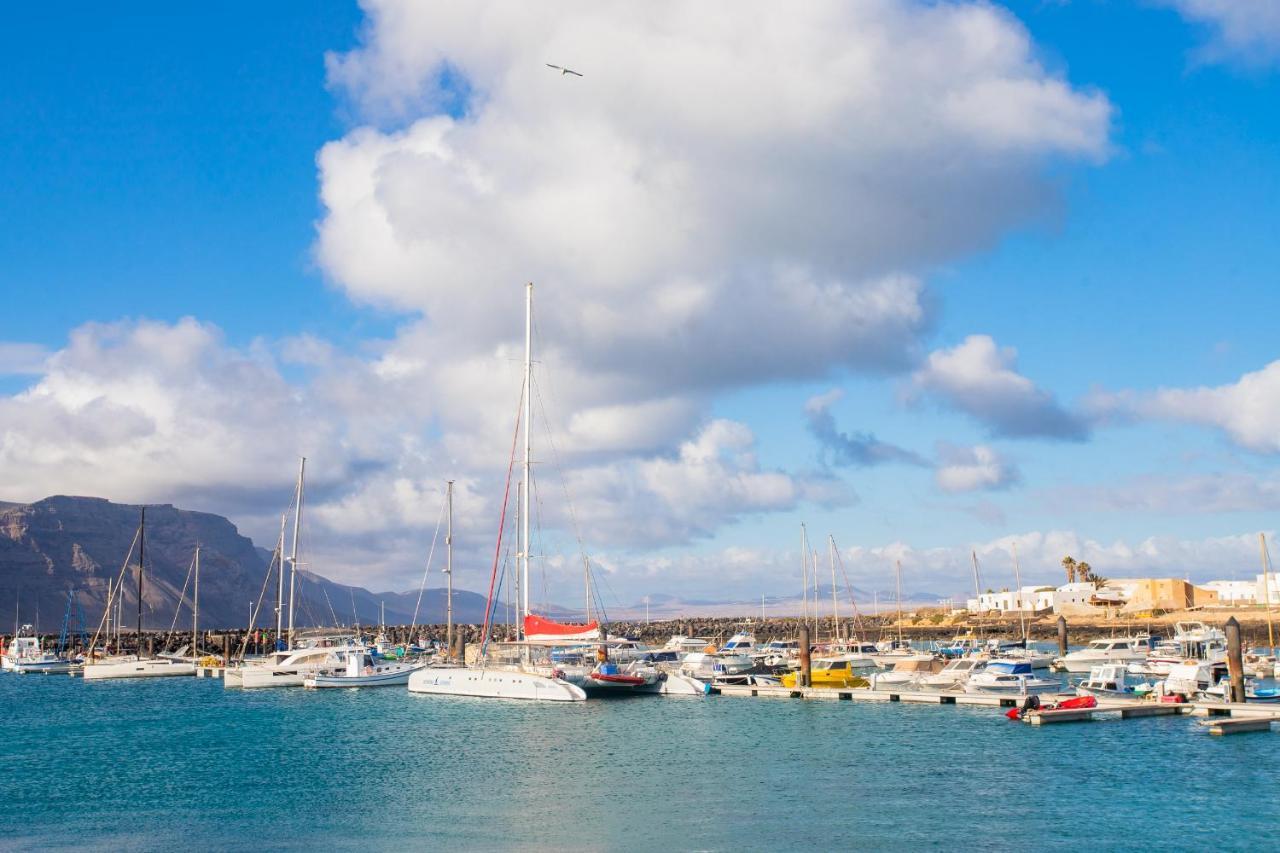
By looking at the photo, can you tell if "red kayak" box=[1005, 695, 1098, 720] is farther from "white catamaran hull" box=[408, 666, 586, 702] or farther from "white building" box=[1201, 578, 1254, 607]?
"white building" box=[1201, 578, 1254, 607]

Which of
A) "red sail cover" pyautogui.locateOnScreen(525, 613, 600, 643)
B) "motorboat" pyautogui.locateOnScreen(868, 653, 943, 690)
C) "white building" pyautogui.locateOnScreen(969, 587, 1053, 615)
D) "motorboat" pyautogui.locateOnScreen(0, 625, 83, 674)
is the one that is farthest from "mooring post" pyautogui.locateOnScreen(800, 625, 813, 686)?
"white building" pyautogui.locateOnScreen(969, 587, 1053, 615)

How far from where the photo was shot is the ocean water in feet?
106

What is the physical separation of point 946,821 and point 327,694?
189ft

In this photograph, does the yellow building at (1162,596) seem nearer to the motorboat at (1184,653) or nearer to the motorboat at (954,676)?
the motorboat at (1184,653)

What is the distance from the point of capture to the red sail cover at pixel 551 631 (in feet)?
230

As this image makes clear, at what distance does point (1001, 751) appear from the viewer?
46.2 meters

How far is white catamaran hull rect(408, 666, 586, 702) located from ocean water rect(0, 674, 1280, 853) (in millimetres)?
→ 1952

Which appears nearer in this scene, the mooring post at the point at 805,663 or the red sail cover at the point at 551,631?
the red sail cover at the point at 551,631

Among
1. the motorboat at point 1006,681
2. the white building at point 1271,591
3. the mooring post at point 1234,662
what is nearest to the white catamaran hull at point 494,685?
the motorboat at point 1006,681

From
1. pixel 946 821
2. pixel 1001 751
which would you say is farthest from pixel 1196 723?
pixel 946 821

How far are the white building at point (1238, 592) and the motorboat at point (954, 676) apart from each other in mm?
104670

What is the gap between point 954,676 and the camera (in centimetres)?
6931

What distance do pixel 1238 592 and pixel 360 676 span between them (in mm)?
137819

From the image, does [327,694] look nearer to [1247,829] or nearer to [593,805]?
[593,805]
